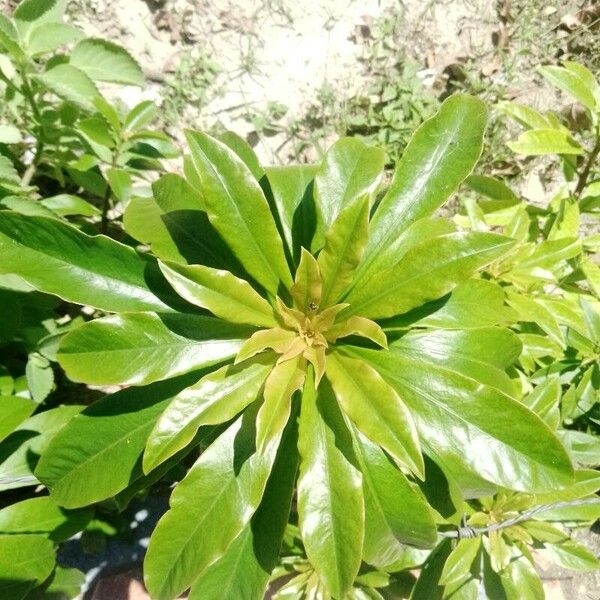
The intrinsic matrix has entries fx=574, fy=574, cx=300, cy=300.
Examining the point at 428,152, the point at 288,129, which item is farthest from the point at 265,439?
the point at 288,129

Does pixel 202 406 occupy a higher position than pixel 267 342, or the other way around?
pixel 267 342

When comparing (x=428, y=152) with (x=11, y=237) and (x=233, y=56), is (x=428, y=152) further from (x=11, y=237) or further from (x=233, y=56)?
(x=233, y=56)

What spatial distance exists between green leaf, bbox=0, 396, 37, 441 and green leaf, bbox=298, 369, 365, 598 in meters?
0.88

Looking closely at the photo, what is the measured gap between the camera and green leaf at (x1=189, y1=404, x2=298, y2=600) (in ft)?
4.88

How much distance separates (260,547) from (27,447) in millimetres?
855

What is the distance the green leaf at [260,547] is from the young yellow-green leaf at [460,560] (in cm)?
71

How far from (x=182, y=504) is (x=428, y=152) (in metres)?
1.07

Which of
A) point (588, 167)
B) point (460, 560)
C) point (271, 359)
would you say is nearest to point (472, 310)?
point (271, 359)

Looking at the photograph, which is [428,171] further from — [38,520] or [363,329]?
[38,520]

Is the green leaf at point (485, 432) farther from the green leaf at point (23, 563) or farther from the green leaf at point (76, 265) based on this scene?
the green leaf at point (23, 563)

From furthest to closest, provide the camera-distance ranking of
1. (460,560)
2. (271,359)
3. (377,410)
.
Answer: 1. (460,560)
2. (271,359)
3. (377,410)

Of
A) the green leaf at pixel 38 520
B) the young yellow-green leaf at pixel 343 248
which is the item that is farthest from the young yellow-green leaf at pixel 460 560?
the green leaf at pixel 38 520

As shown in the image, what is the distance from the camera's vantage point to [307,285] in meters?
1.38

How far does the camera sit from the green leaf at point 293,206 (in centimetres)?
155
